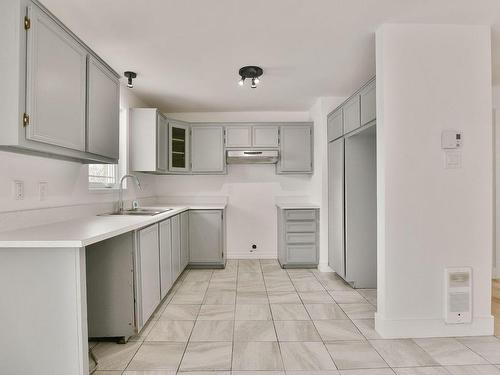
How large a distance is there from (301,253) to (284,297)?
3.52 ft

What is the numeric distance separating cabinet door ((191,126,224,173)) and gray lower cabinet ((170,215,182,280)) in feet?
3.57

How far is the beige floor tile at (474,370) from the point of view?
Result: 5.68 ft

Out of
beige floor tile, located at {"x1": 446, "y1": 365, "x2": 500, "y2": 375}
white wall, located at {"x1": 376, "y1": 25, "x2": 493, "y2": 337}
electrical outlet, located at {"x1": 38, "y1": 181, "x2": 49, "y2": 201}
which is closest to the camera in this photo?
beige floor tile, located at {"x1": 446, "y1": 365, "x2": 500, "y2": 375}

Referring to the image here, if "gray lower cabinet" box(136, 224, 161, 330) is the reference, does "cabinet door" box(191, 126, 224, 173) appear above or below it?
above

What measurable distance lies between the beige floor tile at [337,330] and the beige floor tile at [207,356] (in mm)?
740

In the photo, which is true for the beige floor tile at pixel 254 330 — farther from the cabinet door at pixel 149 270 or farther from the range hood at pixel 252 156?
the range hood at pixel 252 156

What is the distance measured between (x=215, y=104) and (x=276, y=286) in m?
2.62

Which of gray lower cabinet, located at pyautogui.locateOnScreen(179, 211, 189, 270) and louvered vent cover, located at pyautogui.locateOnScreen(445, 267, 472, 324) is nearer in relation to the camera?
louvered vent cover, located at pyautogui.locateOnScreen(445, 267, 472, 324)

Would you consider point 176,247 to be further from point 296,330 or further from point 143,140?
point 296,330

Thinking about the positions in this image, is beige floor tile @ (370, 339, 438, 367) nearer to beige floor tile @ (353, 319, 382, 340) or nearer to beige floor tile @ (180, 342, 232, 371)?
beige floor tile @ (353, 319, 382, 340)

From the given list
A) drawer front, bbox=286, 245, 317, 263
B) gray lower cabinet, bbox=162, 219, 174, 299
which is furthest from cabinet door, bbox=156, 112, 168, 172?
drawer front, bbox=286, 245, 317, 263

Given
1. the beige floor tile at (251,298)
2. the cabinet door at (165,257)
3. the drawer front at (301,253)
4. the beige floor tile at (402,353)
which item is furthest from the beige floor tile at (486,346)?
the cabinet door at (165,257)

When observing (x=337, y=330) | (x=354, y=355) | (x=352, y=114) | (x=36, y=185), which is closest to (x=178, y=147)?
(x=36, y=185)

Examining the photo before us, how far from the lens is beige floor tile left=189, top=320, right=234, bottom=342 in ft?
7.10
